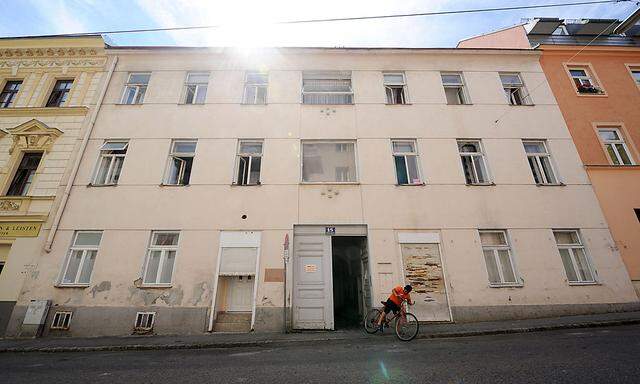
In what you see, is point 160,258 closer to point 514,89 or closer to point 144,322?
point 144,322

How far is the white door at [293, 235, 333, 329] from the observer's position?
939cm

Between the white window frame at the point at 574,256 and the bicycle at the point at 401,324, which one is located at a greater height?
the white window frame at the point at 574,256

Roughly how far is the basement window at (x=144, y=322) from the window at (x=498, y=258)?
11.6 metres

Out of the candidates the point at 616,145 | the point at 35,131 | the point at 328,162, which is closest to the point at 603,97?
the point at 616,145

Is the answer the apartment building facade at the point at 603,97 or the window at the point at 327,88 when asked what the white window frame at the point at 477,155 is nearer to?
the apartment building facade at the point at 603,97

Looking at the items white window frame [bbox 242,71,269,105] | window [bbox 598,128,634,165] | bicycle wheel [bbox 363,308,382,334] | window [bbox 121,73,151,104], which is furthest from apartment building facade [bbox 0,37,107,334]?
window [bbox 598,128,634,165]

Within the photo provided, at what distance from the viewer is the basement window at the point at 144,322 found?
29.4ft

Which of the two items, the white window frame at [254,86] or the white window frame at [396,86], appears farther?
the white window frame at [396,86]

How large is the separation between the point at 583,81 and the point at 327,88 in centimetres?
1231

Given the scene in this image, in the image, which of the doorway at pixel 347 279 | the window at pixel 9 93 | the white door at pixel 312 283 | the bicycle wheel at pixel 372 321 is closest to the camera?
the bicycle wheel at pixel 372 321

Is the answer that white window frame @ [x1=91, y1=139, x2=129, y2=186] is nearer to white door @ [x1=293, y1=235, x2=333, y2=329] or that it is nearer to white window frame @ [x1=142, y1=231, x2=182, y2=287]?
white window frame @ [x1=142, y1=231, x2=182, y2=287]

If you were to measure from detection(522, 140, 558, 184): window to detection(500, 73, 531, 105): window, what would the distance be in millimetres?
2129

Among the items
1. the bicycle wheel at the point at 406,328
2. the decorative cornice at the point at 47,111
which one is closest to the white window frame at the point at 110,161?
the decorative cornice at the point at 47,111

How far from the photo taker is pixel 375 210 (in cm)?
1042
